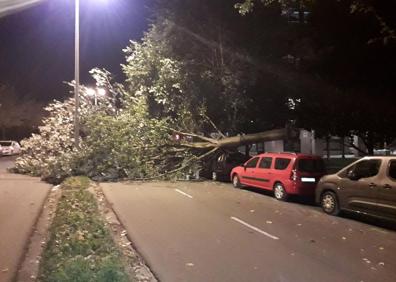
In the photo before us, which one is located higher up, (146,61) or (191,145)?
(146,61)

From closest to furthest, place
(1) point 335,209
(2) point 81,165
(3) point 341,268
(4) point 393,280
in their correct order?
1. (4) point 393,280
2. (3) point 341,268
3. (1) point 335,209
4. (2) point 81,165

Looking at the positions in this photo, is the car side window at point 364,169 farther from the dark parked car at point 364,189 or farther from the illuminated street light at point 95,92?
the illuminated street light at point 95,92

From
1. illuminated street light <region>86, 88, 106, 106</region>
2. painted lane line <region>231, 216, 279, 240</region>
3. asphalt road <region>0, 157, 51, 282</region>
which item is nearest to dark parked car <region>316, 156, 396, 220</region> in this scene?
painted lane line <region>231, 216, 279, 240</region>

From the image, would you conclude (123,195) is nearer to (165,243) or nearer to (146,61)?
(165,243)

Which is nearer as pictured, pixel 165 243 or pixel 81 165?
pixel 165 243

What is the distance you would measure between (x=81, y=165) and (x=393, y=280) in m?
16.7

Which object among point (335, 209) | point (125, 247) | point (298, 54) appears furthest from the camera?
point (298, 54)

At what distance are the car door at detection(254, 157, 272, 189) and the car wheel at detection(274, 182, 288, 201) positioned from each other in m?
0.53

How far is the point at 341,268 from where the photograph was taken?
8.16 metres

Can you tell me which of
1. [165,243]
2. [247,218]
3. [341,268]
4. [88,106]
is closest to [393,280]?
[341,268]

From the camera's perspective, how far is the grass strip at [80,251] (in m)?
5.99

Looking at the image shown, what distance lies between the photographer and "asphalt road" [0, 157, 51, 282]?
806cm

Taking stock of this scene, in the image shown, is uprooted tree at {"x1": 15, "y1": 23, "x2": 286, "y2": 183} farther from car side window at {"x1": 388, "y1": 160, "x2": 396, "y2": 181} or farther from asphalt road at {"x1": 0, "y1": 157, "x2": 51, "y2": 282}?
car side window at {"x1": 388, "y1": 160, "x2": 396, "y2": 181}

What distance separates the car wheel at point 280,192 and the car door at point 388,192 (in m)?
5.15
